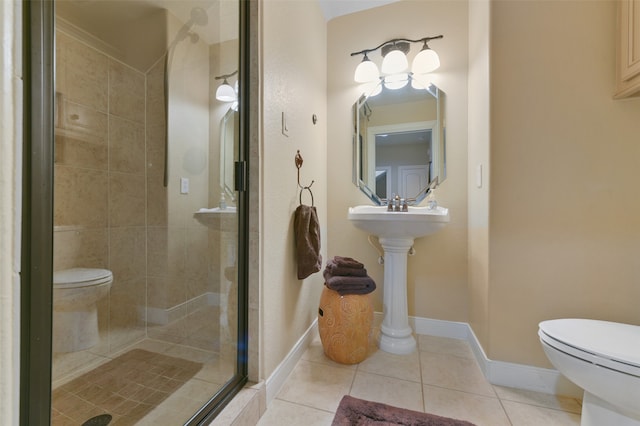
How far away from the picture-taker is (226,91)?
4.08 feet

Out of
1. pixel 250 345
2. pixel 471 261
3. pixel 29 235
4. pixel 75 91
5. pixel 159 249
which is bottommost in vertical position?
pixel 250 345

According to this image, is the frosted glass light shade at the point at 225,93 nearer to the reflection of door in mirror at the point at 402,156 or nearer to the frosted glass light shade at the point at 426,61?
the reflection of door in mirror at the point at 402,156

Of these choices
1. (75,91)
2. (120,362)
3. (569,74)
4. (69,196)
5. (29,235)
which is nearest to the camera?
(29,235)

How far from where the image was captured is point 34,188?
547 millimetres

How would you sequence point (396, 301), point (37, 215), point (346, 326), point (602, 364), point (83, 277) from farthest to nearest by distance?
point (396, 301) → point (346, 326) → point (83, 277) → point (602, 364) → point (37, 215)

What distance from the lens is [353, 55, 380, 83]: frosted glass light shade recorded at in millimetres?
2012

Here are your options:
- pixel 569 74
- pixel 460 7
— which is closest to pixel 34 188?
pixel 569 74

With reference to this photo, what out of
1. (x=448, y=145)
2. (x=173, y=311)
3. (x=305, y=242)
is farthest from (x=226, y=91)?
(x=448, y=145)

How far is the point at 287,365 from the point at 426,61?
2150 mm

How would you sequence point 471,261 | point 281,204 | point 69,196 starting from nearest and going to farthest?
point 69,196 → point 281,204 → point 471,261

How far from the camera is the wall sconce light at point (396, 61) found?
188cm

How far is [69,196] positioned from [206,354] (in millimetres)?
824

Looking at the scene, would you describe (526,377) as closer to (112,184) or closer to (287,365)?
(287,365)

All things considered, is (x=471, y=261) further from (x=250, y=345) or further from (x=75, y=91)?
(x=75, y=91)
